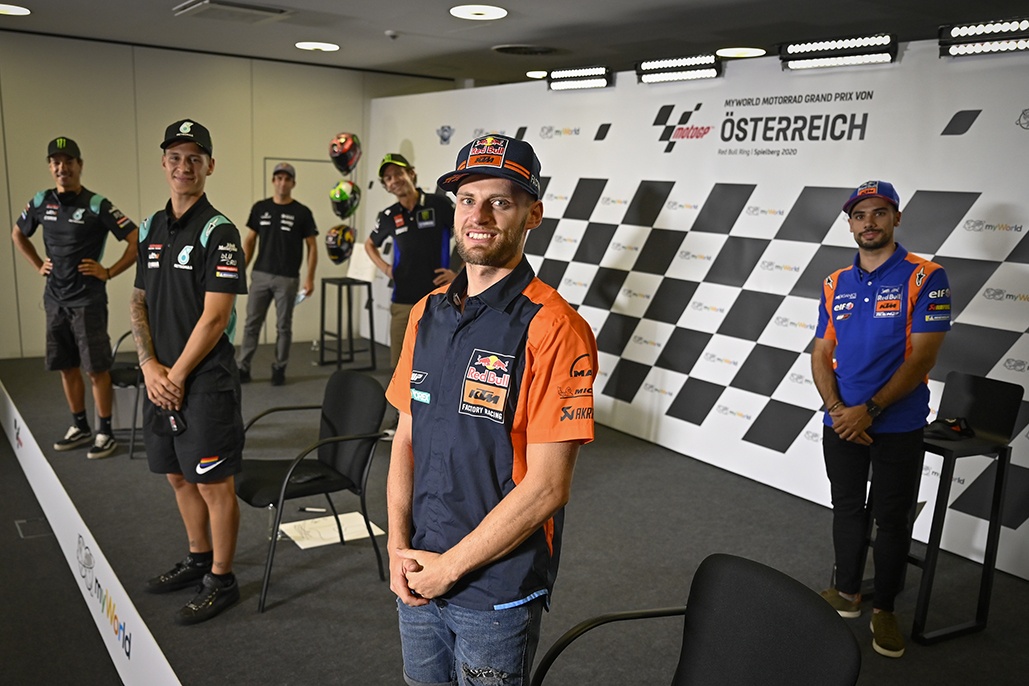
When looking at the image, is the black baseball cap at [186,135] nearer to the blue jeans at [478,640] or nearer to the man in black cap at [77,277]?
the blue jeans at [478,640]

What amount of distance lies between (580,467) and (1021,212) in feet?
7.68

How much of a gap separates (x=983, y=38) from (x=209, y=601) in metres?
3.57

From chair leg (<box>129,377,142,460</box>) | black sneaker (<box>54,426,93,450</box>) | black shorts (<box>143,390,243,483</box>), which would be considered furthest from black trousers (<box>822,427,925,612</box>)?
black sneaker (<box>54,426,93,450</box>)

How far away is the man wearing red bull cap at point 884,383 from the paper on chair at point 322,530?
1855 millimetres

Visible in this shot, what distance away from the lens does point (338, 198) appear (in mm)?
6785

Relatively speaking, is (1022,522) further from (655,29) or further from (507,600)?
(655,29)

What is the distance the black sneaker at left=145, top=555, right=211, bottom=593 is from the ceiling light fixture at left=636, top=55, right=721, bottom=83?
3440 millimetres

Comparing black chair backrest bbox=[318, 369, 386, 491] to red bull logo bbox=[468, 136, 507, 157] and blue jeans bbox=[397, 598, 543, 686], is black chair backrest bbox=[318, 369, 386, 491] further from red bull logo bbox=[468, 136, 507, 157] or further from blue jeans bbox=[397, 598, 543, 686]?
red bull logo bbox=[468, 136, 507, 157]

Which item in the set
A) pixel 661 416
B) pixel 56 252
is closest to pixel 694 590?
pixel 661 416

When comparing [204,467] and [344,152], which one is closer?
[204,467]

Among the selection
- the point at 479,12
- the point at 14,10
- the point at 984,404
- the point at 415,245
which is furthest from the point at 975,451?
the point at 14,10

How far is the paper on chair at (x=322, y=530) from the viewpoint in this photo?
11.1 feet

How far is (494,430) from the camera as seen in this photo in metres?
1.46

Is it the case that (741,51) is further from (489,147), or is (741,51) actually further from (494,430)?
(494,430)
